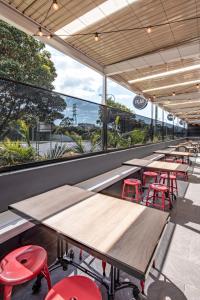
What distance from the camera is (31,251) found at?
1.54m

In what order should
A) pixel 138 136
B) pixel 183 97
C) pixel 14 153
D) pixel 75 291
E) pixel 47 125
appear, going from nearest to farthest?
pixel 75 291 < pixel 14 153 < pixel 47 125 < pixel 138 136 < pixel 183 97

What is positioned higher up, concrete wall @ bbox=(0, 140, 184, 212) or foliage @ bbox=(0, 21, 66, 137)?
foliage @ bbox=(0, 21, 66, 137)

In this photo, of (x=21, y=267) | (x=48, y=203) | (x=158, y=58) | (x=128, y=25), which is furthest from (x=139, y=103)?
(x=21, y=267)

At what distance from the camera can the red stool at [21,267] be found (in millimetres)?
1253

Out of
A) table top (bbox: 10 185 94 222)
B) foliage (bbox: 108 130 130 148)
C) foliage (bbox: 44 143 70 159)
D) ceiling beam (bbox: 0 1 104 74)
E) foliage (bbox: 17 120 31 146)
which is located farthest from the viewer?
foliage (bbox: 108 130 130 148)

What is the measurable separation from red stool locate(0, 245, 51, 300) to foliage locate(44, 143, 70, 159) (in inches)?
67.1

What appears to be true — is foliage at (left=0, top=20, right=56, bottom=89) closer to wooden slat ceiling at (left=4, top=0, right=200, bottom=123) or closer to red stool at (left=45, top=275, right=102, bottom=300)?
wooden slat ceiling at (left=4, top=0, right=200, bottom=123)

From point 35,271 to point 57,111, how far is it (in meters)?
2.57

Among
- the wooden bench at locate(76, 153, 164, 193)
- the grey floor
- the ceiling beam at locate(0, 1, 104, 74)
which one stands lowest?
the grey floor

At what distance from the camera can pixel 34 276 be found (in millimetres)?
1311

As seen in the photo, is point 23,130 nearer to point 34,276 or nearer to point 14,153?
point 14,153

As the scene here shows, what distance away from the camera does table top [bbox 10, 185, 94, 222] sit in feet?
5.37

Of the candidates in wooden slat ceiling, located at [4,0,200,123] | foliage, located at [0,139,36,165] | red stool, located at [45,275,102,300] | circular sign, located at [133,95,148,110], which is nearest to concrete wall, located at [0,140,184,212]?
foliage, located at [0,139,36,165]

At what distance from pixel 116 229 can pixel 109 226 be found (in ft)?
0.21
